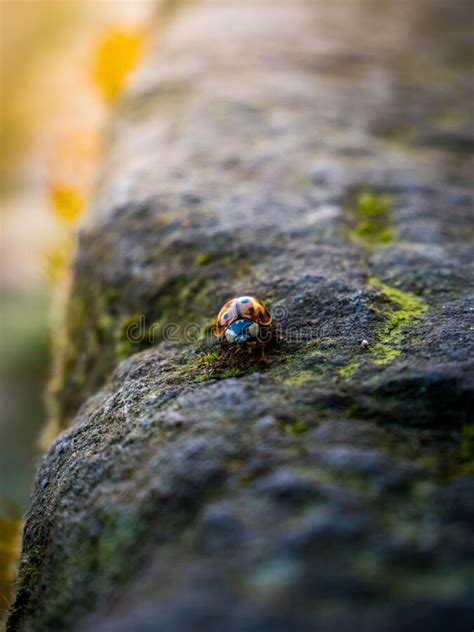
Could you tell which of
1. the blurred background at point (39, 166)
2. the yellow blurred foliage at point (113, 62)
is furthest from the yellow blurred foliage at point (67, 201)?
the yellow blurred foliage at point (113, 62)

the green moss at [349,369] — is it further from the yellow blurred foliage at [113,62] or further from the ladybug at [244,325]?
the yellow blurred foliage at [113,62]

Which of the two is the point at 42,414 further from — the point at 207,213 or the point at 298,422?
the point at 298,422

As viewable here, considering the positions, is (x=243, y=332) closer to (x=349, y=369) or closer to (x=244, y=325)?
(x=244, y=325)

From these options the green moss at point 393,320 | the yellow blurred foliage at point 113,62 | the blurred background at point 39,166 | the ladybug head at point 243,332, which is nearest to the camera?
the green moss at point 393,320

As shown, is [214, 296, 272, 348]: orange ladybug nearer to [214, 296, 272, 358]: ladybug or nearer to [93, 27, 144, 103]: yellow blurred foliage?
[214, 296, 272, 358]: ladybug

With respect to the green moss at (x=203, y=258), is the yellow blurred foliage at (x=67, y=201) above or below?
above

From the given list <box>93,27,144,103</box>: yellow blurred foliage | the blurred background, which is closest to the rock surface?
the blurred background
